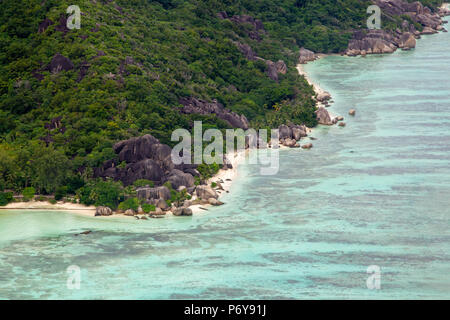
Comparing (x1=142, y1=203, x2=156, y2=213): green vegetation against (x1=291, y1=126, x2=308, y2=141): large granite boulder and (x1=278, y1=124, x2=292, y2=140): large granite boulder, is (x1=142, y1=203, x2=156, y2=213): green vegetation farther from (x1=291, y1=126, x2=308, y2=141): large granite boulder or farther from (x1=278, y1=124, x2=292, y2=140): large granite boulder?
(x1=291, y1=126, x2=308, y2=141): large granite boulder

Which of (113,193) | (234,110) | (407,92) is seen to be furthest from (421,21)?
(113,193)

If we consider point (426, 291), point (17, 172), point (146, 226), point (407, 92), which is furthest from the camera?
point (407, 92)

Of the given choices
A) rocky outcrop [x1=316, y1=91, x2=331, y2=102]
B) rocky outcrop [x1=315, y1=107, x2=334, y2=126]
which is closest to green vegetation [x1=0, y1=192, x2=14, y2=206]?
rocky outcrop [x1=315, y1=107, x2=334, y2=126]

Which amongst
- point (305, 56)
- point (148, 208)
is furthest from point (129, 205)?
point (305, 56)

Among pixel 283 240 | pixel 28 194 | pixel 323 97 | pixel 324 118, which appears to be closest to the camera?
pixel 283 240

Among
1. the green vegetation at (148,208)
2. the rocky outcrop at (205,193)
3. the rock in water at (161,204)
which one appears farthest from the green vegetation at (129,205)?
the rocky outcrop at (205,193)

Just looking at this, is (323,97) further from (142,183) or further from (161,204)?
(161,204)

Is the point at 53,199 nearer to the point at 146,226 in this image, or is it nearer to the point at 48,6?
the point at 146,226
